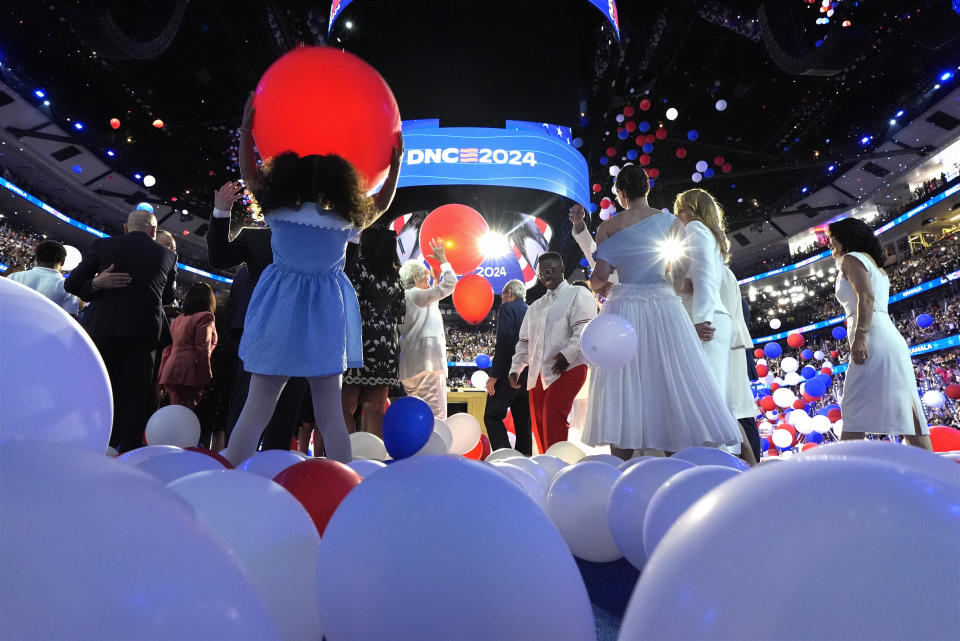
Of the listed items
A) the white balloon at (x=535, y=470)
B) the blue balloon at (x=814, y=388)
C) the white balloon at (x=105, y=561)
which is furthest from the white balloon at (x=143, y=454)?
the blue balloon at (x=814, y=388)

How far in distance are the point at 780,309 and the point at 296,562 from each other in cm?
3112

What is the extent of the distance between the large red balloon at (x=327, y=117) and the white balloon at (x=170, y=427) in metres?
1.43

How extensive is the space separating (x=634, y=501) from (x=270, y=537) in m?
0.86

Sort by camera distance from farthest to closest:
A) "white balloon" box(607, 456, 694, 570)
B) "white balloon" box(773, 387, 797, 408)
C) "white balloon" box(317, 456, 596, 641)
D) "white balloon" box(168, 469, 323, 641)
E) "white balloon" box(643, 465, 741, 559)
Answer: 1. "white balloon" box(773, 387, 797, 408)
2. "white balloon" box(607, 456, 694, 570)
3. "white balloon" box(643, 465, 741, 559)
4. "white balloon" box(168, 469, 323, 641)
5. "white balloon" box(317, 456, 596, 641)

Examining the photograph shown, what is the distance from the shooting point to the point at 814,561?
1.36 feet

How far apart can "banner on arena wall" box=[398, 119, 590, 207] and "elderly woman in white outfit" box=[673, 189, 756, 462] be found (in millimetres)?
4232

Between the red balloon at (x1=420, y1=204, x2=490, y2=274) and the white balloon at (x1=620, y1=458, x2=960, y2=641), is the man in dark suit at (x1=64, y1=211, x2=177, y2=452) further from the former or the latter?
the white balloon at (x1=620, y1=458, x2=960, y2=641)

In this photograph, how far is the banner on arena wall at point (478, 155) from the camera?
7324mm

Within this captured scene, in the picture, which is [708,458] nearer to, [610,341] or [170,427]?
[610,341]

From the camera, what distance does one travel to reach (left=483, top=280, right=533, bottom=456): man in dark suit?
188 inches

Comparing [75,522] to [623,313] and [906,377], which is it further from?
[906,377]

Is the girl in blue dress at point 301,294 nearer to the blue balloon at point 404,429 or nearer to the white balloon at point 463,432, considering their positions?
the blue balloon at point 404,429

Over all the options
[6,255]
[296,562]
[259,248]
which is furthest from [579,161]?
[6,255]

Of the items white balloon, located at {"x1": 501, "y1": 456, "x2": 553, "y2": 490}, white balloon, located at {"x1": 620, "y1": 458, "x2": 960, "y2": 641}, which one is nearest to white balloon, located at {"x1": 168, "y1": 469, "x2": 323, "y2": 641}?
white balloon, located at {"x1": 620, "y1": 458, "x2": 960, "y2": 641}
